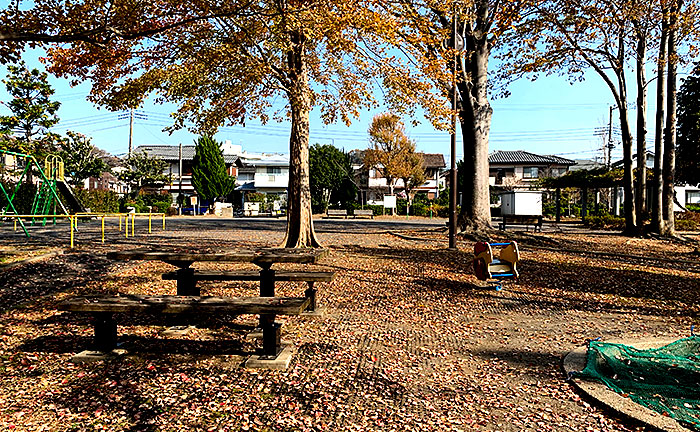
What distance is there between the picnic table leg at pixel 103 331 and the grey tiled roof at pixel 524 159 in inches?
1989

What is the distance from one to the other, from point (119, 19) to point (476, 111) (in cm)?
1047

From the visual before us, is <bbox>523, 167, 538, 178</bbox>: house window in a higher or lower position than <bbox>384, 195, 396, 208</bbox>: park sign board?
higher

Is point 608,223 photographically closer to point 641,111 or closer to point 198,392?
point 641,111

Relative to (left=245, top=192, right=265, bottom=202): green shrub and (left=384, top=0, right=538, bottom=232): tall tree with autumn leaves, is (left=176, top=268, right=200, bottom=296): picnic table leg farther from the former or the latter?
(left=245, top=192, right=265, bottom=202): green shrub

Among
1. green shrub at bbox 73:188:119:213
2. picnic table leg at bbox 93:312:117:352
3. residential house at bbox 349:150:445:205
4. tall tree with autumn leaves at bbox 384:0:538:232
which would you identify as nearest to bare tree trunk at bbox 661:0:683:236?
tall tree with autumn leaves at bbox 384:0:538:232

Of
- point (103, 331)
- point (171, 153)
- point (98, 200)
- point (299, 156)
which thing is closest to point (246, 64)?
point (299, 156)

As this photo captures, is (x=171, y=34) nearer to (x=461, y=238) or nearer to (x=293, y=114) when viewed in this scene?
(x=293, y=114)

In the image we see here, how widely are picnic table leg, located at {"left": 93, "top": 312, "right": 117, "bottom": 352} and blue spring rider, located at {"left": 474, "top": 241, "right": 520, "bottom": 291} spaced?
4.97 meters

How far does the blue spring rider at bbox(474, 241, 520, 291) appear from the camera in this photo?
7219 millimetres

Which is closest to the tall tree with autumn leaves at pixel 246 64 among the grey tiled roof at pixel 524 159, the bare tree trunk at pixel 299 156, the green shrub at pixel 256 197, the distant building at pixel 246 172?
the bare tree trunk at pixel 299 156

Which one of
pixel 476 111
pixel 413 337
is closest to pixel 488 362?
Result: pixel 413 337

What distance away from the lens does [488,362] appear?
13.6 ft

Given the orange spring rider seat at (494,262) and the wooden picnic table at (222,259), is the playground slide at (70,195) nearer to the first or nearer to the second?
the wooden picnic table at (222,259)

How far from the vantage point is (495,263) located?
7574 millimetres
